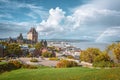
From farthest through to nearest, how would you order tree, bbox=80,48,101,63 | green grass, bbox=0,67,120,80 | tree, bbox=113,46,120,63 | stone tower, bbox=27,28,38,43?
stone tower, bbox=27,28,38,43 → tree, bbox=80,48,101,63 → tree, bbox=113,46,120,63 → green grass, bbox=0,67,120,80

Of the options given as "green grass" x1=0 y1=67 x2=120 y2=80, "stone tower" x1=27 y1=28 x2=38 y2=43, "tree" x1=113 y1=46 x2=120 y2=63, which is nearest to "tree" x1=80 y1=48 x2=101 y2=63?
"tree" x1=113 y1=46 x2=120 y2=63

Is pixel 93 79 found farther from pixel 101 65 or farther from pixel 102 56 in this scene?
pixel 102 56

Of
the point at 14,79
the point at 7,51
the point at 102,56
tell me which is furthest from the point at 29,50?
the point at 14,79

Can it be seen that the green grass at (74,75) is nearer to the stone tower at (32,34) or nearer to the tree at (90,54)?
the tree at (90,54)

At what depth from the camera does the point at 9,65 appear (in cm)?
4169

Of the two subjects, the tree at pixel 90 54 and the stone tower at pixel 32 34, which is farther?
the stone tower at pixel 32 34

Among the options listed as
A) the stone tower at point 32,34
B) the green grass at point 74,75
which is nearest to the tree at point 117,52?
the green grass at point 74,75

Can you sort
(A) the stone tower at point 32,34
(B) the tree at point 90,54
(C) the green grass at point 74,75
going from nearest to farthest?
(C) the green grass at point 74,75 → (B) the tree at point 90,54 → (A) the stone tower at point 32,34

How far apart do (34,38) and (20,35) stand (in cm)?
1567

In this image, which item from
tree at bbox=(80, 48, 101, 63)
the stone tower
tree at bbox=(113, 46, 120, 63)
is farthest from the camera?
the stone tower

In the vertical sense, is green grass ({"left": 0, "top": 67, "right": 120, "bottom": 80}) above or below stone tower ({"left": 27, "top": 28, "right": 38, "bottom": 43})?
below

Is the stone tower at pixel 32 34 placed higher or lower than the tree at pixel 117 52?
higher

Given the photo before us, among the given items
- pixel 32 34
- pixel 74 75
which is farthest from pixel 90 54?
pixel 32 34

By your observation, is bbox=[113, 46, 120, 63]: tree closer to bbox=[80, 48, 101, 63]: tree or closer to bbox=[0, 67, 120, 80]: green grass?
bbox=[80, 48, 101, 63]: tree
